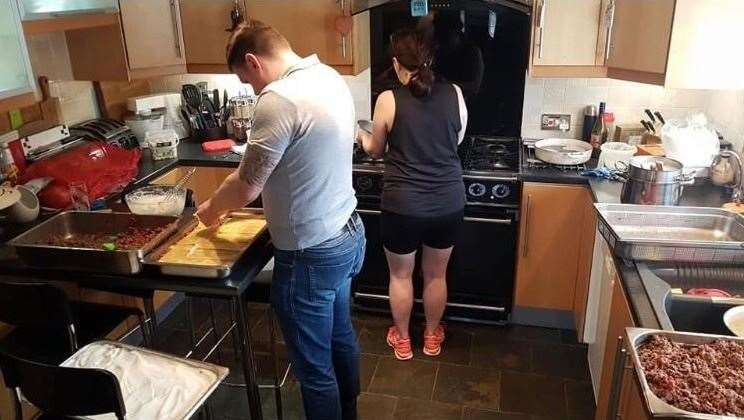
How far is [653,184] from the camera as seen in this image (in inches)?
80.8

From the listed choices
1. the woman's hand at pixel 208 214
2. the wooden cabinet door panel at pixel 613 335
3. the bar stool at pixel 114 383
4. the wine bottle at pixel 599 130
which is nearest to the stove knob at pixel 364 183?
the woman's hand at pixel 208 214

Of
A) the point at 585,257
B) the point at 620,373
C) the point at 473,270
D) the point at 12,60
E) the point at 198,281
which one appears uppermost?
the point at 12,60

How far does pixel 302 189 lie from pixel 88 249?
0.68m

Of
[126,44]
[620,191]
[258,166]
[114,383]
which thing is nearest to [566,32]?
[620,191]

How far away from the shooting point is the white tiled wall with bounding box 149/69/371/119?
3.25 m

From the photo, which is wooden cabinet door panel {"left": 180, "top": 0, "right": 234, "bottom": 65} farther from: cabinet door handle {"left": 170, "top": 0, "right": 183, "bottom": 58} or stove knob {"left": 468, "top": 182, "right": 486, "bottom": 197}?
stove knob {"left": 468, "top": 182, "right": 486, "bottom": 197}

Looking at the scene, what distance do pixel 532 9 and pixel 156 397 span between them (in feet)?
7.22

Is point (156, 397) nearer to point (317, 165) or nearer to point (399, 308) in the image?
point (317, 165)

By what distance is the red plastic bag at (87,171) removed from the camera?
2.32 metres

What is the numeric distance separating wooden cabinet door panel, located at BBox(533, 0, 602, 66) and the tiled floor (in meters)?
1.36

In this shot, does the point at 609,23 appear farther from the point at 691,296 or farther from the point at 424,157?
the point at 691,296

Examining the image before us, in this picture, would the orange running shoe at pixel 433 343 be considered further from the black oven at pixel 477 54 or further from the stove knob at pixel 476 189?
the black oven at pixel 477 54

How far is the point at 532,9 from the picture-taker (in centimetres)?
262

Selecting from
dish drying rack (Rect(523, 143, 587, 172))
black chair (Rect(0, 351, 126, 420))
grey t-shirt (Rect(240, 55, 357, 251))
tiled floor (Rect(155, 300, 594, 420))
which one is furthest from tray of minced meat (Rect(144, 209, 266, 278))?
dish drying rack (Rect(523, 143, 587, 172))
